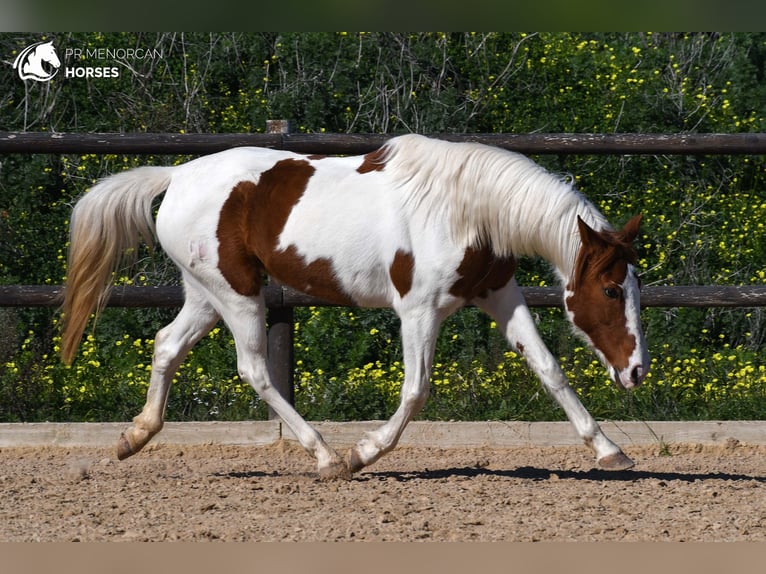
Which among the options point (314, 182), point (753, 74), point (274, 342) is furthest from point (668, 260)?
point (314, 182)

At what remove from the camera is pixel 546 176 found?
4332mm

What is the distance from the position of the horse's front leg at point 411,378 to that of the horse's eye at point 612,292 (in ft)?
2.24

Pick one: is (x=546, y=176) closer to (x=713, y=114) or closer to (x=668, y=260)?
(x=668, y=260)

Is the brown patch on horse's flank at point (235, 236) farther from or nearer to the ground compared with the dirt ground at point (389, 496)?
farther from the ground

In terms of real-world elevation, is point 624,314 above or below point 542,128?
above

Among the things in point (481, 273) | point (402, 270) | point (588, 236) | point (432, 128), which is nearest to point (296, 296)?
point (402, 270)

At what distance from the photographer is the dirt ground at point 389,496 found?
11.3 feet

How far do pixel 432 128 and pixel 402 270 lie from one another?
Answer: 4679mm

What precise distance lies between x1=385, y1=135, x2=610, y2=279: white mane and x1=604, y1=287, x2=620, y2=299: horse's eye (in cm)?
17

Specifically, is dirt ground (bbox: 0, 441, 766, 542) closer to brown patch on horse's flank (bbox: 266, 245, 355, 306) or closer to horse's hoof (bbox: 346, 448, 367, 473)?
horse's hoof (bbox: 346, 448, 367, 473)

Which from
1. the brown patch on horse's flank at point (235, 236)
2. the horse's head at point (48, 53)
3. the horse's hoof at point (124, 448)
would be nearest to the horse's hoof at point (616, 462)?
the brown patch on horse's flank at point (235, 236)

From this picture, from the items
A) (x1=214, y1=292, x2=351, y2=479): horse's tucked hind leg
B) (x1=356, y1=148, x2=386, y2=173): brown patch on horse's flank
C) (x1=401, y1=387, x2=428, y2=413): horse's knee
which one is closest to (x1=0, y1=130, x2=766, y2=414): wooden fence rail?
(x1=214, y1=292, x2=351, y2=479): horse's tucked hind leg

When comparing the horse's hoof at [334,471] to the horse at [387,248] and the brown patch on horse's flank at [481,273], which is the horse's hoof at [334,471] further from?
the brown patch on horse's flank at [481,273]

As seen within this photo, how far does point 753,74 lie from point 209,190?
6.41 metres
